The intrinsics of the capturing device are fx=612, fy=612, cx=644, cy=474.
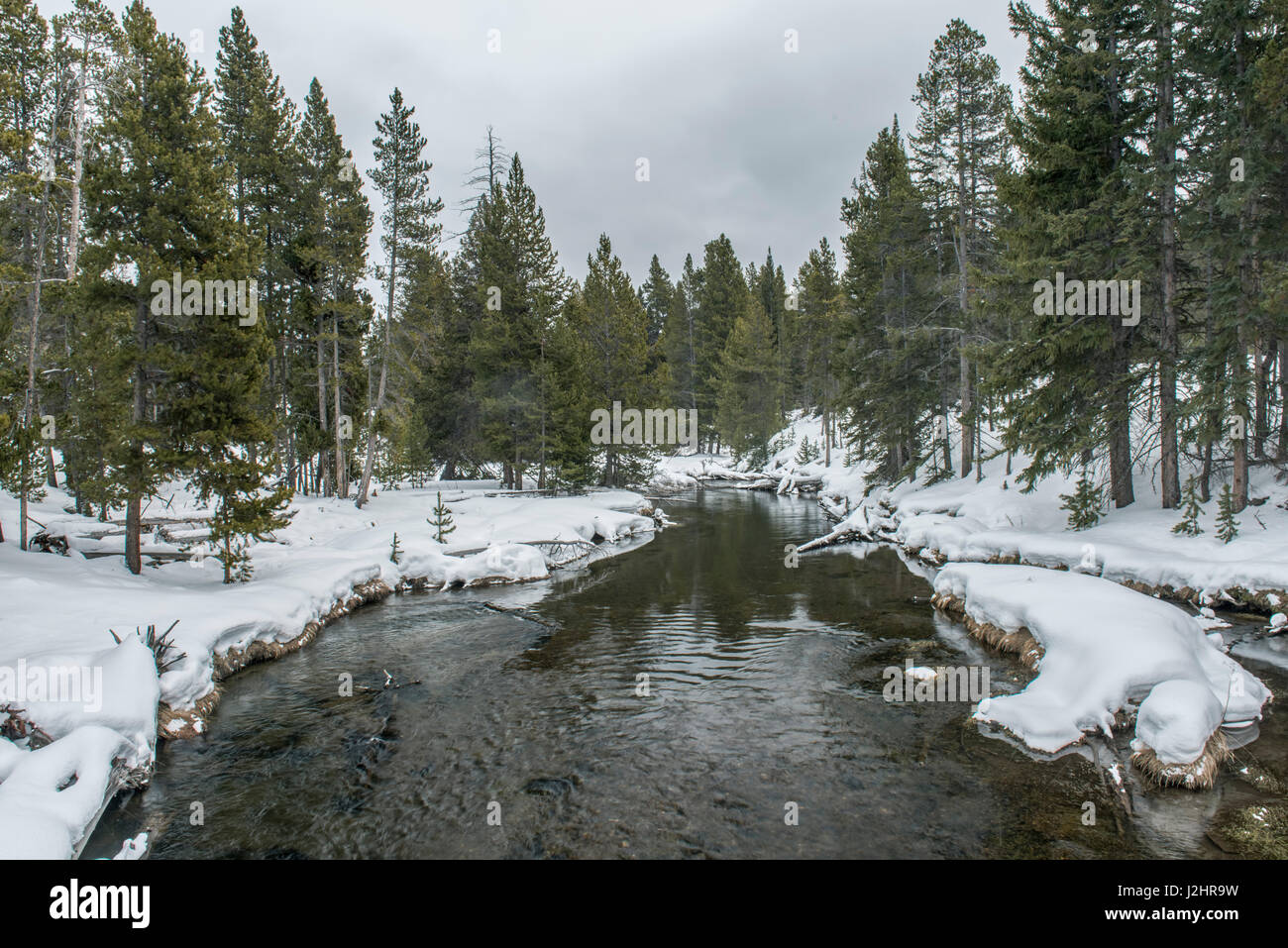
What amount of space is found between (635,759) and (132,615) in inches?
324

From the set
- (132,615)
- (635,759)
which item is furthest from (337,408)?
(635,759)

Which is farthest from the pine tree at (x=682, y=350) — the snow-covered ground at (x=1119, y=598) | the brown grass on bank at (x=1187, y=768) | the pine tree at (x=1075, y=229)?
the brown grass on bank at (x=1187, y=768)

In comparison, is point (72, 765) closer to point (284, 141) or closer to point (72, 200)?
point (72, 200)

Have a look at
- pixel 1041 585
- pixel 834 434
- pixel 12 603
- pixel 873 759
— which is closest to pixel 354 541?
pixel 12 603

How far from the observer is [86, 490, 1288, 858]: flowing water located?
5984 millimetres

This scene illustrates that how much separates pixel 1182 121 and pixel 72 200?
25.7 m
